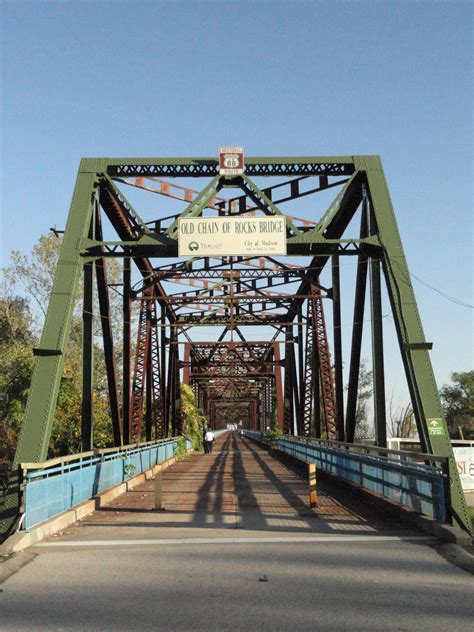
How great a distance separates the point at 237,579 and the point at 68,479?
616 cm

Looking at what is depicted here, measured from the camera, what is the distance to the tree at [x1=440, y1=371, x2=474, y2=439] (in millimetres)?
75856

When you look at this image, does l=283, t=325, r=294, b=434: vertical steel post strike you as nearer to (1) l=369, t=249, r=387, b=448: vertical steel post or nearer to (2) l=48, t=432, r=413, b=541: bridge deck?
(2) l=48, t=432, r=413, b=541: bridge deck

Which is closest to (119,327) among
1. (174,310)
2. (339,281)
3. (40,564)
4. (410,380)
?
(174,310)

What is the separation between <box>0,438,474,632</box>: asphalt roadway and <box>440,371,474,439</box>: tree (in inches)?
2534

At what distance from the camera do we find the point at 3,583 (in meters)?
7.52

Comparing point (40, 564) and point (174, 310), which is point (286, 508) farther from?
point (174, 310)

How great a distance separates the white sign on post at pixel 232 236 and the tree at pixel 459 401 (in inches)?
2381

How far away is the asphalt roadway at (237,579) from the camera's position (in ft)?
19.4

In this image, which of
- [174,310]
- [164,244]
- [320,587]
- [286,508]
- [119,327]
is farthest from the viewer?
[119,327]

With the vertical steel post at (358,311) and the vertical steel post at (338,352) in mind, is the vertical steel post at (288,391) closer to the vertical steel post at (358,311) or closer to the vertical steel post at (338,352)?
the vertical steel post at (338,352)

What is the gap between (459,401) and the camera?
277ft

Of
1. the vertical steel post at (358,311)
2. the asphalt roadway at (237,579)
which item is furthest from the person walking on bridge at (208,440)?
the asphalt roadway at (237,579)

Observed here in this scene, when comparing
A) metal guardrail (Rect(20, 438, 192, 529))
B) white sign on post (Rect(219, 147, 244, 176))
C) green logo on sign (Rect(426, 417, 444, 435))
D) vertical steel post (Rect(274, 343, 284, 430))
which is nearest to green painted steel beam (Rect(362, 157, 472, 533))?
green logo on sign (Rect(426, 417, 444, 435))

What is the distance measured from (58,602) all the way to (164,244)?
33.2 feet
